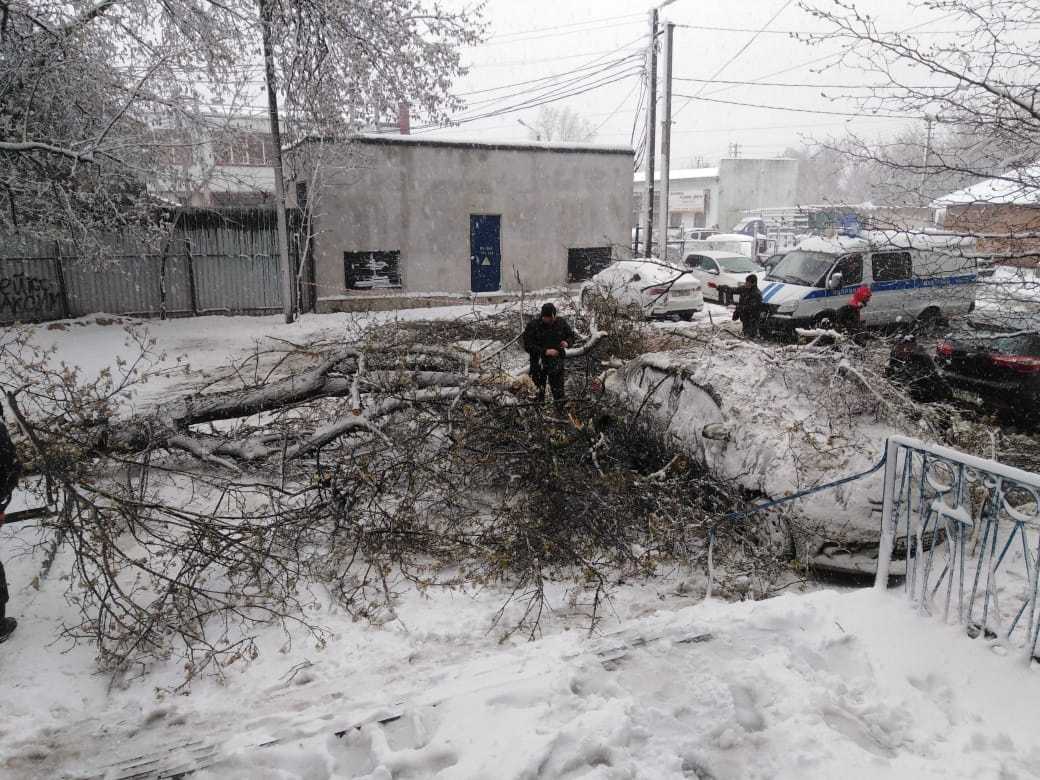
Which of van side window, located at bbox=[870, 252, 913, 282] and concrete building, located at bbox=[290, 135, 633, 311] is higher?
concrete building, located at bbox=[290, 135, 633, 311]

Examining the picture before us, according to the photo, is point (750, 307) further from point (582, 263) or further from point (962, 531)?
point (962, 531)

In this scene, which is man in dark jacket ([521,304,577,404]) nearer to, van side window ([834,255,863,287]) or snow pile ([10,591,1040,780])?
snow pile ([10,591,1040,780])

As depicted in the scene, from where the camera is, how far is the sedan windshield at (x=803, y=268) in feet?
43.7

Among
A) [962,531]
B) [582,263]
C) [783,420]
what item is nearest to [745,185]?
[582,263]

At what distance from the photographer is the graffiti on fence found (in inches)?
553

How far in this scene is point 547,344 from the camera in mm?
7676

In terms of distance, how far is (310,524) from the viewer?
195 inches

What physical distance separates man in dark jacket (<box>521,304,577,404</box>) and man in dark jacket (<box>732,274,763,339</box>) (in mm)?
6034

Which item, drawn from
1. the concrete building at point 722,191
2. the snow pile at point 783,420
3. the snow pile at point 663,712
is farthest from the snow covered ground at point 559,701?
the concrete building at point 722,191

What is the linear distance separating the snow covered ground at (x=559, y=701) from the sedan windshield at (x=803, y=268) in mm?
10721

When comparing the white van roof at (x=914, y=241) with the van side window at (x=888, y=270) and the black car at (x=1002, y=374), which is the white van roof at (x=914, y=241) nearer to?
the black car at (x=1002, y=374)

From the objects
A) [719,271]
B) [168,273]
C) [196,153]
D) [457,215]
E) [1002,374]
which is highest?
[196,153]

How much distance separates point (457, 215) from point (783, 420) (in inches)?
588

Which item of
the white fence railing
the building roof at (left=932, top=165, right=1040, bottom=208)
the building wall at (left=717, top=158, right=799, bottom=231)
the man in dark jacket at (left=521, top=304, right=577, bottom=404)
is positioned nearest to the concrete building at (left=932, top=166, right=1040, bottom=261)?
the building roof at (left=932, top=165, right=1040, bottom=208)
